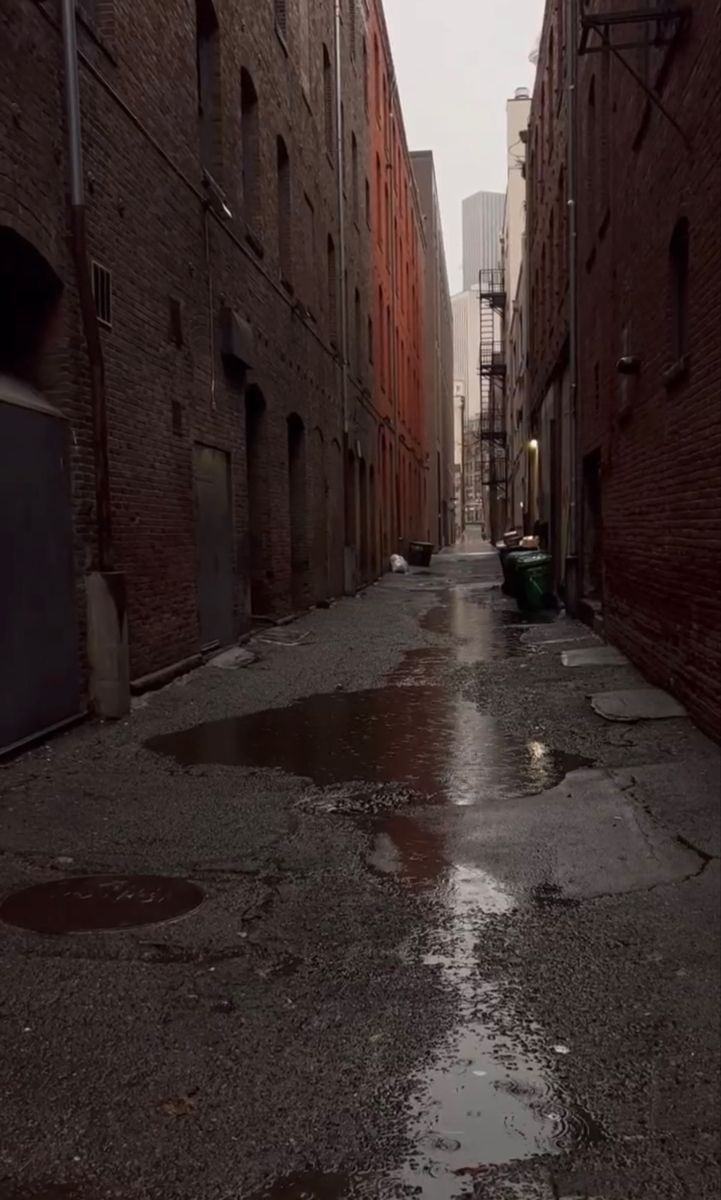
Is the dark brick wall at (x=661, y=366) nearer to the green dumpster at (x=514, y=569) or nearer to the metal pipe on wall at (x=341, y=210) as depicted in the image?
Answer: the green dumpster at (x=514, y=569)

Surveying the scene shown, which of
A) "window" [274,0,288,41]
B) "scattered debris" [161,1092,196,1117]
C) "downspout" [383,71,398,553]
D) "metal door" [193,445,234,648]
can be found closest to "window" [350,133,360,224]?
"downspout" [383,71,398,553]

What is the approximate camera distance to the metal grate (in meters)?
8.10

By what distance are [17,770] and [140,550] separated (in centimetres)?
316

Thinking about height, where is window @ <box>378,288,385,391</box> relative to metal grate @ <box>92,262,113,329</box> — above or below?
above

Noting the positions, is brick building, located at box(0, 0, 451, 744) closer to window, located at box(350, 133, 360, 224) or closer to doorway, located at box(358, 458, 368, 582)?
window, located at box(350, 133, 360, 224)

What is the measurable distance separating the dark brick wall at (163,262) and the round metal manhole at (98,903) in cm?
394

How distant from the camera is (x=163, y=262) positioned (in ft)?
32.2

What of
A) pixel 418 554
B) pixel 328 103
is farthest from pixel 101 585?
pixel 418 554

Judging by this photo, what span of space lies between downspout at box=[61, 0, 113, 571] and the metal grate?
0.92 ft

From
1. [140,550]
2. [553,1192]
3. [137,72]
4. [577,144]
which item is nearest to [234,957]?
[553,1192]

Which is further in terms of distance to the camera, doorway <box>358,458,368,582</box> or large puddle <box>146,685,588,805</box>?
doorway <box>358,458,368,582</box>

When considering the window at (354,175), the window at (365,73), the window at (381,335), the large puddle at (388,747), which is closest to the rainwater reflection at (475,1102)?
the large puddle at (388,747)

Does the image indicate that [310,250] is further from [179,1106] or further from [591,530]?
[179,1106]

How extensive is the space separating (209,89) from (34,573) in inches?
317
